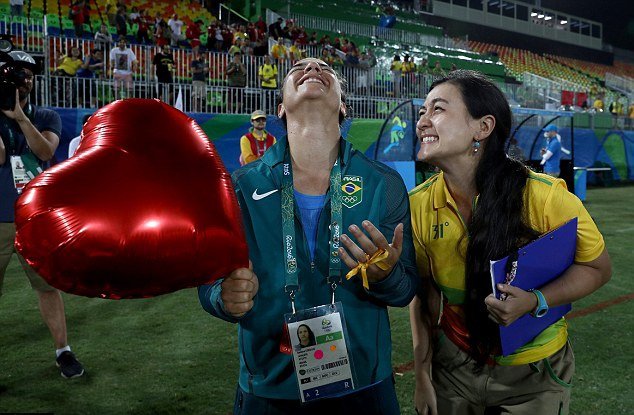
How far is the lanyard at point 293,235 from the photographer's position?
1.49 m

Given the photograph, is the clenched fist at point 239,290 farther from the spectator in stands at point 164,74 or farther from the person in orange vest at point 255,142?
the spectator in stands at point 164,74

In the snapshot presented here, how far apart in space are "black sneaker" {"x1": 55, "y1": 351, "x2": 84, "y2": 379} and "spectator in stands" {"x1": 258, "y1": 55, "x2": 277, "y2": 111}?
30.1ft

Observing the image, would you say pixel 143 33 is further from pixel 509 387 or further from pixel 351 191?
pixel 509 387

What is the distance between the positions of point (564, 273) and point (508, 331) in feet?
0.85

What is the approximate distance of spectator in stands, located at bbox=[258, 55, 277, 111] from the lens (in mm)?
12004

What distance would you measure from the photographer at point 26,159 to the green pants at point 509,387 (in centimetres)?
235

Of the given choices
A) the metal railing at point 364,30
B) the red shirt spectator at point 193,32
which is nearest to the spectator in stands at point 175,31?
the red shirt spectator at point 193,32

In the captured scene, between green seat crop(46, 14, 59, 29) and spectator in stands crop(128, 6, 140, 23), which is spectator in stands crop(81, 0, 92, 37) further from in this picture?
spectator in stands crop(128, 6, 140, 23)

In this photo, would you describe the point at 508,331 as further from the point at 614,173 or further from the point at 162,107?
the point at 614,173

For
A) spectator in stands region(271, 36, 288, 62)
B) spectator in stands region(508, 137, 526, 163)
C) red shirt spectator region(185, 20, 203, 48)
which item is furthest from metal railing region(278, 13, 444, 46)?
spectator in stands region(508, 137, 526, 163)

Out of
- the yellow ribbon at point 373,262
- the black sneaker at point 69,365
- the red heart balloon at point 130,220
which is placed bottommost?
the black sneaker at point 69,365

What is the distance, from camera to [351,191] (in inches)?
61.6

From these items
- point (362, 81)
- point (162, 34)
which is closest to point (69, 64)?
point (162, 34)

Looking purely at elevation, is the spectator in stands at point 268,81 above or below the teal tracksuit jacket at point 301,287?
above
